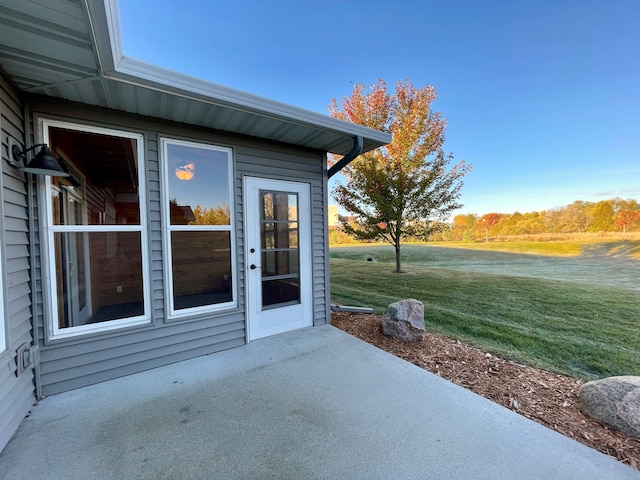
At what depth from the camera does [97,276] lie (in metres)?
2.29

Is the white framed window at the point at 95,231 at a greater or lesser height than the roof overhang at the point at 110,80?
lesser

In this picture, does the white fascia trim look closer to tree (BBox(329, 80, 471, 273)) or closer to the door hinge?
the door hinge

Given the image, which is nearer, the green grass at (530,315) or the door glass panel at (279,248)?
the green grass at (530,315)

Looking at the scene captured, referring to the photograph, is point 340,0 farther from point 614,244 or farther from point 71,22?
point 614,244

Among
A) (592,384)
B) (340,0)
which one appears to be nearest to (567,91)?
(340,0)

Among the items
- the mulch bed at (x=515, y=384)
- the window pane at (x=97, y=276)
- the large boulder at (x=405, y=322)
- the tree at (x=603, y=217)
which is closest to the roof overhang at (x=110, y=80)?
the window pane at (x=97, y=276)

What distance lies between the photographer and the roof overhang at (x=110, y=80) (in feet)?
4.04

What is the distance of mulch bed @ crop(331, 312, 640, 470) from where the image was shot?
1592mm

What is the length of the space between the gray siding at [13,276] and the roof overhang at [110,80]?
0.94 ft

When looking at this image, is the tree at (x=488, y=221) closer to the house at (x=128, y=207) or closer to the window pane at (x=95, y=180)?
the house at (x=128, y=207)

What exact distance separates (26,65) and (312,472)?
115 inches

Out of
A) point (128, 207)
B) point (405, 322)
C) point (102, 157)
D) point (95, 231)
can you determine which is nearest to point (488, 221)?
point (405, 322)

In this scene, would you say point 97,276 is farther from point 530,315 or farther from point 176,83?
point 530,315

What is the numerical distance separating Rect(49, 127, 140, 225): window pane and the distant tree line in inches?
313
